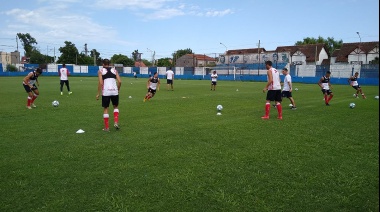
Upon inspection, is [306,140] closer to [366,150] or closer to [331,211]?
[366,150]

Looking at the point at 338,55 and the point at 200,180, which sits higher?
the point at 338,55

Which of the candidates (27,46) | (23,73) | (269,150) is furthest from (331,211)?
(27,46)

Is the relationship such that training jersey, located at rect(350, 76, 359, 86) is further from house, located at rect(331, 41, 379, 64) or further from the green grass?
house, located at rect(331, 41, 379, 64)

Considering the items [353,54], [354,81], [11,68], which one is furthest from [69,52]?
[354,81]

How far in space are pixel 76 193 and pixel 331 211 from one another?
3.16 meters

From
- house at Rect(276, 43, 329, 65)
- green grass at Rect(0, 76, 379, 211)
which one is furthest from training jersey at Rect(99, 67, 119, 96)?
house at Rect(276, 43, 329, 65)

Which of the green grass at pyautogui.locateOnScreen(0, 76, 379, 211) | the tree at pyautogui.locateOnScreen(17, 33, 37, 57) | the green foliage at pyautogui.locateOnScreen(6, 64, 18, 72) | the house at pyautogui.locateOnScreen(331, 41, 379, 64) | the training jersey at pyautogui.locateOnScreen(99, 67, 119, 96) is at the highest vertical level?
the tree at pyautogui.locateOnScreen(17, 33, 37, 57)

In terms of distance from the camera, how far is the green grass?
367 centimetres

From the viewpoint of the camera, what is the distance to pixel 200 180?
4.37m

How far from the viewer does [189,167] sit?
492 centimetres

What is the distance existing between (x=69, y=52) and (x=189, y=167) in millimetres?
91721

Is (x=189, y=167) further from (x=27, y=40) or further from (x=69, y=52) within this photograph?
(x=27, y=40)

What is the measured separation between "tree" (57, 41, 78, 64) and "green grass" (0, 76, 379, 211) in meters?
85.8

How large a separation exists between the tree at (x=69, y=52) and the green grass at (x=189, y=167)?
85.8 metres
